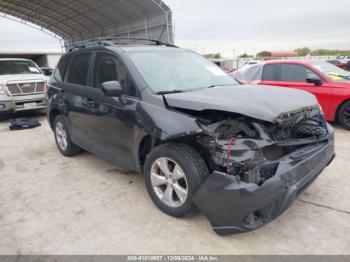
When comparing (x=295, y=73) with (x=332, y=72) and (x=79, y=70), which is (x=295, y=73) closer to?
(x=332, y=72)

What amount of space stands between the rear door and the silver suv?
6.49m

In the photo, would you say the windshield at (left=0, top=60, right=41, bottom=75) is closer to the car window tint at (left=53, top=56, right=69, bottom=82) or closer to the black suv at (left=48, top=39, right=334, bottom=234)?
the car window tint at (left=53, top=56, right=69, bottom=82)

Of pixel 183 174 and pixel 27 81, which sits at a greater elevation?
pixel 27 81

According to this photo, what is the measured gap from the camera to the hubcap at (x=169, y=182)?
2945 mm

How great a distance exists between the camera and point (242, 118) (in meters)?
2.76

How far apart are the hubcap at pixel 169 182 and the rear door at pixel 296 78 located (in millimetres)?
4760

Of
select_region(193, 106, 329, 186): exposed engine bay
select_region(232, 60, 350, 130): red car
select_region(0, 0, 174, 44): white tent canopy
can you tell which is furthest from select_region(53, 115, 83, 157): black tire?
select_region(0, 0, 174, 44): white tent canopy

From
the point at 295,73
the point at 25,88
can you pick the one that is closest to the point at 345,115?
the point at 295,73

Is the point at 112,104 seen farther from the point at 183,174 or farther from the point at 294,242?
the point at 294,242

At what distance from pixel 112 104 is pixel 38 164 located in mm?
2182

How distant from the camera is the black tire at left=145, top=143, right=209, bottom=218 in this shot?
109 inches

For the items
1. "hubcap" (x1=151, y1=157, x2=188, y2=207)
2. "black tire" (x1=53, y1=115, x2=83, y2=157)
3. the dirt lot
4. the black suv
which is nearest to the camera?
the black suv

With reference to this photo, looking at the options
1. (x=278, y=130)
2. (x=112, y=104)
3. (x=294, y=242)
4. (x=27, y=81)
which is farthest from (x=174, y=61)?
(x=27, y=81)

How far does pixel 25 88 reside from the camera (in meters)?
8.76
